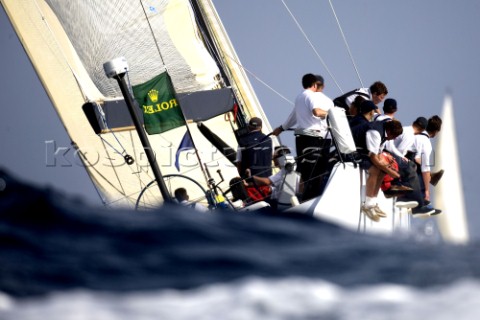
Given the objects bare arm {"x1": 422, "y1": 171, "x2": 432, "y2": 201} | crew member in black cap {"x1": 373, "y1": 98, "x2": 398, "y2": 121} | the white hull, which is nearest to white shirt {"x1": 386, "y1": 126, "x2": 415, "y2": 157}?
crew member in black cap {"x1": 373, "y1": 98, "x2": 398, "y2": 121}

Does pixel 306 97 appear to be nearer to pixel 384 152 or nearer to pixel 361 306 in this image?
pixel 384 152

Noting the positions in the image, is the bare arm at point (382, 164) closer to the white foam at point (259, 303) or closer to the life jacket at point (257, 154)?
the life jacket at point (257, 154)

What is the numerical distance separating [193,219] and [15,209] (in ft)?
3.23

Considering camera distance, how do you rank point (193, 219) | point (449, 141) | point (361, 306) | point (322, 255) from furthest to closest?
point (449, 141) → point (193, 219) → point (322, 255) → point (361, 306)

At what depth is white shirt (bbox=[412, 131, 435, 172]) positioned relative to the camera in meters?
10.0

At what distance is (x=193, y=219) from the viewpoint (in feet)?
19.1

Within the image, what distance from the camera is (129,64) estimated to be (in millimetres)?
12023

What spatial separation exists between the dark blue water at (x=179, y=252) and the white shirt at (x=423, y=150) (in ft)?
12.8

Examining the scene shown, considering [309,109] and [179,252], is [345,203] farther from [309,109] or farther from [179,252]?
[179,252]

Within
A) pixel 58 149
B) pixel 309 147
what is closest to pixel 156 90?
pixel 58 149

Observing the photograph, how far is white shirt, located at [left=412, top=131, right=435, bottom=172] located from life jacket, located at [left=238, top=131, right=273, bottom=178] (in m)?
1.47

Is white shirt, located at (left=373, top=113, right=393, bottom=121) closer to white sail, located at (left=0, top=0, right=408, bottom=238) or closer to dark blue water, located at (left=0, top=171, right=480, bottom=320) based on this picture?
white sail, located at (left=0, top=0, right=408, bottom=238)

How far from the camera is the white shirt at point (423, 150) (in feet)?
32.8

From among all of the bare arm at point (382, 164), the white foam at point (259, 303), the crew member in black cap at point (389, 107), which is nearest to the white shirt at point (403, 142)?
the crew member in black cap at point (389, 107)
